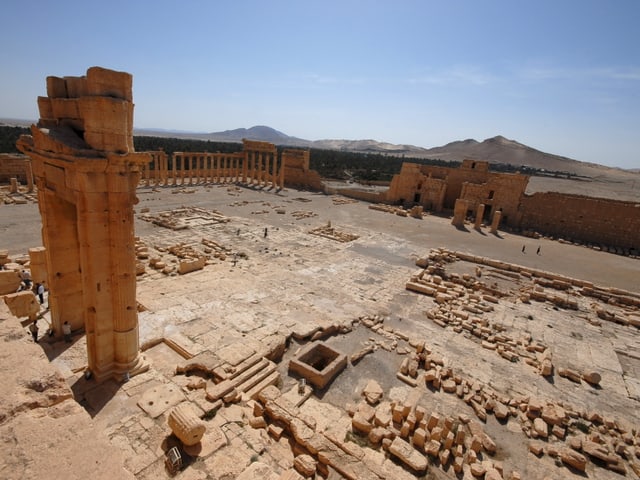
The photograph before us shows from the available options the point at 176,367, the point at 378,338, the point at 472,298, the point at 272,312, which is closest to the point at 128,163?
the point at 176,367

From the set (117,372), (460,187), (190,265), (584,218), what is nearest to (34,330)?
(117,372)

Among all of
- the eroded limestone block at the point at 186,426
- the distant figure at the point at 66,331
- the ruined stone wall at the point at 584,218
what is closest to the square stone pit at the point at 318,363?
the eroded limestone block at the point at 186,426

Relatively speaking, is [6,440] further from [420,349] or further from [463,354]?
[463,354]

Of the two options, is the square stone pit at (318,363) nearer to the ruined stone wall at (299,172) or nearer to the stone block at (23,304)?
the stone block at (23,304)

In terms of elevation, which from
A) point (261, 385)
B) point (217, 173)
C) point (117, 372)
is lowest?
point (261, 385)

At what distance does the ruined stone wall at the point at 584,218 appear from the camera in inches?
962

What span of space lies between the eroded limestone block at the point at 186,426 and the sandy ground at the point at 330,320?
0.35 m

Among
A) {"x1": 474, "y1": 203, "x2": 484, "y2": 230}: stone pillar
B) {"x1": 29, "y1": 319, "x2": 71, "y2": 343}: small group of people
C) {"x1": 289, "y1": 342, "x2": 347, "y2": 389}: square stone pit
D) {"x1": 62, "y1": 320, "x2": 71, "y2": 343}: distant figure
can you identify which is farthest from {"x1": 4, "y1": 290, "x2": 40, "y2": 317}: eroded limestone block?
{"x1": 474, "y1": 203, "x2": 484, "y2": 230}: stone pillar

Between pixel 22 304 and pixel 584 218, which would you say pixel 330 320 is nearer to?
pixel 22 304

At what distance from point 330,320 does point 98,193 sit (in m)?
7.38

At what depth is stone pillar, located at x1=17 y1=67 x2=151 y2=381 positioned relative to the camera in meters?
6.11

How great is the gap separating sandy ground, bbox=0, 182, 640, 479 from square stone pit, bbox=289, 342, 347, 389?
295mm

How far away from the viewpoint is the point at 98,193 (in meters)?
6.25

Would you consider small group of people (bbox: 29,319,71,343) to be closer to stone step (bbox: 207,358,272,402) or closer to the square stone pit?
stone step (bbox: 207,358,272,402)
